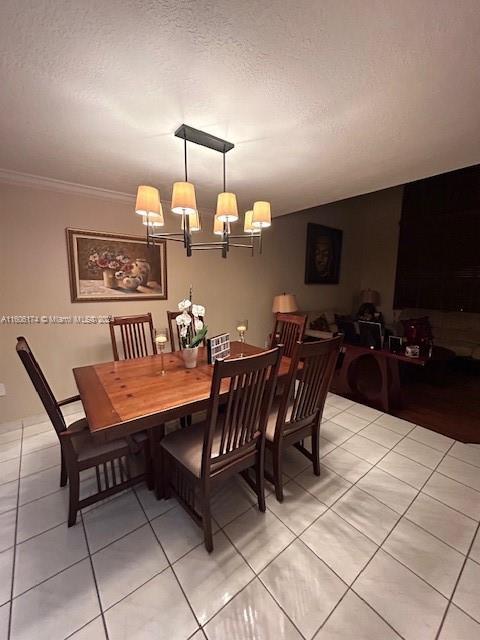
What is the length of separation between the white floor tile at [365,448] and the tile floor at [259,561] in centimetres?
12

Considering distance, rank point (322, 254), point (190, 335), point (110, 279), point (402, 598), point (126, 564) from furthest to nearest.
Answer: point (322, 254), point (110, 279), point (190, 335), point (126, 564), point (402, 598)

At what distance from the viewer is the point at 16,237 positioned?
2.28m

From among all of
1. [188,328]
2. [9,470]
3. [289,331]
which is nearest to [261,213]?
[188,328]

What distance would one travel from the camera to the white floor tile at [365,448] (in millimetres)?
2074

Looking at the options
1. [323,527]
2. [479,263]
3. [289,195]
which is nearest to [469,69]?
[289,195]

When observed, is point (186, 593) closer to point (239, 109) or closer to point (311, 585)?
point (311, 585)

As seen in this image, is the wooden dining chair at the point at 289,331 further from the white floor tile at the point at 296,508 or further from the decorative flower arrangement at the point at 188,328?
the white floor tile at the point at 296,508

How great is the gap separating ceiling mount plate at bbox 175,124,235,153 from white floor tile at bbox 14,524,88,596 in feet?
7.78

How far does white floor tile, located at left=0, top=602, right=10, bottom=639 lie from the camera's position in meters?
1.02

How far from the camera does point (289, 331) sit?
256 cm

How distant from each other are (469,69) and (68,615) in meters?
2.83

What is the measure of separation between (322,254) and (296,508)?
410 centimetres

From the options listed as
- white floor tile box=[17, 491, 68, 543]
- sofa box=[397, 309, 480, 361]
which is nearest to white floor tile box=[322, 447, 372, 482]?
white floor tile box=[17, 491, 68, 543]

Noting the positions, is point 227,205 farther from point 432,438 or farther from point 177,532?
point 432,438
